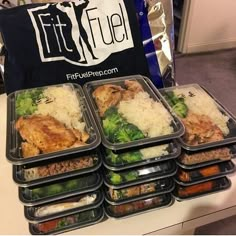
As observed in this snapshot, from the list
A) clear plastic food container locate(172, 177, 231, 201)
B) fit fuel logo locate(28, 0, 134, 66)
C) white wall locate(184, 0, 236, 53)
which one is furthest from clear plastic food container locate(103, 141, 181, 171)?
white wall locate(184, 0, 236, 53)

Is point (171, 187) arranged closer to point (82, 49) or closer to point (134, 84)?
point (134, 84)

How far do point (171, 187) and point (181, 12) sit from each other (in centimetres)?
222

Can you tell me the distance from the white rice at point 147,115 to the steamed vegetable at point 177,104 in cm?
5

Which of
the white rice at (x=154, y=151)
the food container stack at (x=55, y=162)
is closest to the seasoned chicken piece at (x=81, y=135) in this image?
the food container stack at (x=55, y=162)

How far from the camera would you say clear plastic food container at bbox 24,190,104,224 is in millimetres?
545

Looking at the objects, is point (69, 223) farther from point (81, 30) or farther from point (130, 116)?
point (81, 30)

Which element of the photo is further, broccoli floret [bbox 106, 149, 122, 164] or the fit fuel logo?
the fit fuel logo

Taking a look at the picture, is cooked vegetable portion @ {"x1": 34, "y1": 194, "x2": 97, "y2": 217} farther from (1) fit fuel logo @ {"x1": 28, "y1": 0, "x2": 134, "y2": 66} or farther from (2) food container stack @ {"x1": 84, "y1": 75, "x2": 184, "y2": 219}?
(1) fit fuel logo @ {"x1": 28, "y1": 0, "x2": 134, "y2": 66}

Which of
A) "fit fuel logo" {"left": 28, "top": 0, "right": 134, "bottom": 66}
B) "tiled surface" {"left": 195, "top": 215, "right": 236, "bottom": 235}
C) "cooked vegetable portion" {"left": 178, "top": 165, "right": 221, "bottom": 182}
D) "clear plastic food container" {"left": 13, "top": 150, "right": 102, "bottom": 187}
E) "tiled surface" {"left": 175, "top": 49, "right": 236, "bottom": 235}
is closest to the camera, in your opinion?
"clear plastic food container" {"left": 13, "top": 150, "right": 102, "bottom": 187}

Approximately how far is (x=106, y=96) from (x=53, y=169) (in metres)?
0.21

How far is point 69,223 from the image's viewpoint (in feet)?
1.90

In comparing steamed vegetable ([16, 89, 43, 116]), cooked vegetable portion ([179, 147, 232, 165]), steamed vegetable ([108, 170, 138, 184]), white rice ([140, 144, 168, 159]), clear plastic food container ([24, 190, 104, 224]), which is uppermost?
steamed vegetable ([16, 89, 43, 116])

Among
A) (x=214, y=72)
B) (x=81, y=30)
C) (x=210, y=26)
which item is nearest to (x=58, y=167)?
(x=81, y=30)

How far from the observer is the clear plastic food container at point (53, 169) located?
0.49 meters
